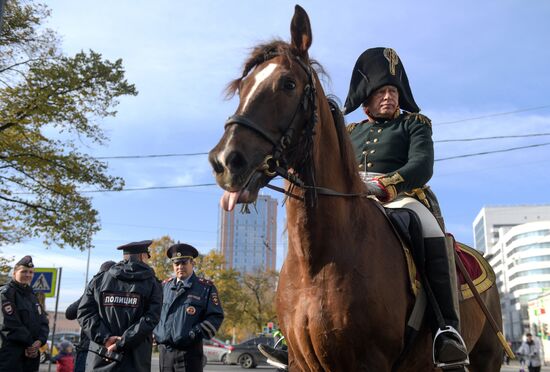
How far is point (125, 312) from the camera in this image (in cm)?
586

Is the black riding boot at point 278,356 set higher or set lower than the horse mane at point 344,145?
lower

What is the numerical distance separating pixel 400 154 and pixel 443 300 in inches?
53.3

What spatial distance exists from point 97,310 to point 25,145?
46.4ft

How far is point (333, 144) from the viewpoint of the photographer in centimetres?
368

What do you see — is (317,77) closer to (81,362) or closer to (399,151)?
(399,151)

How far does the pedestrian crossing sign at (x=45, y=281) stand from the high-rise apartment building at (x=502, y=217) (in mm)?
154239

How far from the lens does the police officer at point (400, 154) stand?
12.6 feet

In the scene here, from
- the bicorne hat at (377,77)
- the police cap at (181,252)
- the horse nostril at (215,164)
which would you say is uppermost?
the bicorne hat at (377,77)

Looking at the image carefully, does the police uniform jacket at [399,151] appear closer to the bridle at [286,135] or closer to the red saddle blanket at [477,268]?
the bridle at [286,135]

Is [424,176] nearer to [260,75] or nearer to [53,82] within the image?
[260,75]

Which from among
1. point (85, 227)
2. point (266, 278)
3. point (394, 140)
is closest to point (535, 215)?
point (266, 278)

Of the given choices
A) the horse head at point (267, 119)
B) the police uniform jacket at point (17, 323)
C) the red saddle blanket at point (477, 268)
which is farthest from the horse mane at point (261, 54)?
the police uniform jacket at point (17, 323)

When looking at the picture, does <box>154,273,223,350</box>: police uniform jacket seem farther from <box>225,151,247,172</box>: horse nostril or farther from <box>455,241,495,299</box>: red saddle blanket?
<box>225,151,247,172</box>: horse nostril

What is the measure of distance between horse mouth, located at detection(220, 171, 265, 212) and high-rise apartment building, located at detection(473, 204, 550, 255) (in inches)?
6410
